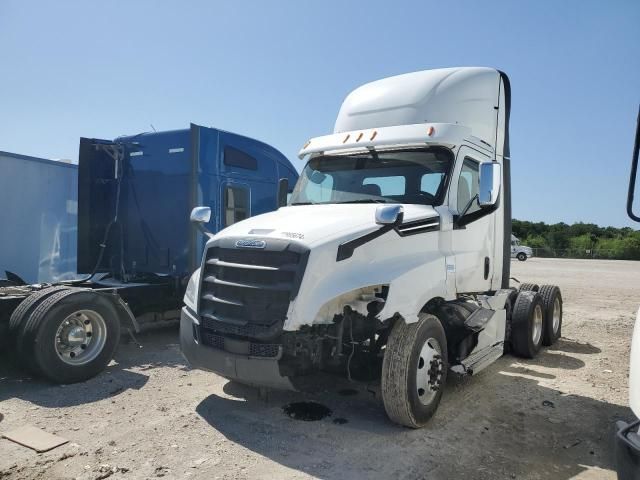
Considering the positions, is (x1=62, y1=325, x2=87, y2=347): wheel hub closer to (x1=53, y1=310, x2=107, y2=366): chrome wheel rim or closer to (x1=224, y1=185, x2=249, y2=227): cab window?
(x1=53, y1=310, x2=107, y2=366): chrome wheel rim

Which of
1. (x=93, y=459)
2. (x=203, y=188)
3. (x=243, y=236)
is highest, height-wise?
(x=203, y=188)

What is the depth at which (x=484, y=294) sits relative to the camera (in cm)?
624

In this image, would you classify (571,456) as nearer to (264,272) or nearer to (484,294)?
(484,294)

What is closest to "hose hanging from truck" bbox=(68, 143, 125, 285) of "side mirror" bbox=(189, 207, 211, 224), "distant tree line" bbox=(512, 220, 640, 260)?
"side mirror" bbox=(189, 207, 211, 224)

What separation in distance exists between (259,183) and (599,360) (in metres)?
6.11

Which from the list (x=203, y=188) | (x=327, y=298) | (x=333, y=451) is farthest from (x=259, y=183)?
(x=333, y=451)

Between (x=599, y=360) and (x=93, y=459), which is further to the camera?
(x=599, y=360)

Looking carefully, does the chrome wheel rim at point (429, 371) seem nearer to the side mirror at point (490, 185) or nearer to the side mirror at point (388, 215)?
the side mirror at point (388, 215)

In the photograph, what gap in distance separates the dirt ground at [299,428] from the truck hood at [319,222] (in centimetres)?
160

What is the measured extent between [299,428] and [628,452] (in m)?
2.81

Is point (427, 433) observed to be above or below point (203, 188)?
below

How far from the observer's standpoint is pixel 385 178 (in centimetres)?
546

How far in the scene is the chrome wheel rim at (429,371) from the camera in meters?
4.62

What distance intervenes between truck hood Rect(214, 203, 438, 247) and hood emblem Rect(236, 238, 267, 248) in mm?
77
